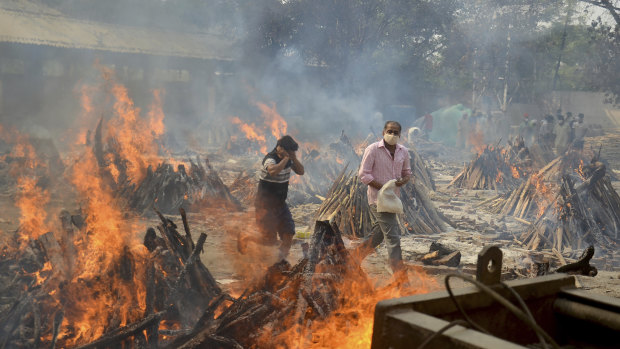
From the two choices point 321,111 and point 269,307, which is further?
point 321,111

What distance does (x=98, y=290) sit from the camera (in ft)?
14.4

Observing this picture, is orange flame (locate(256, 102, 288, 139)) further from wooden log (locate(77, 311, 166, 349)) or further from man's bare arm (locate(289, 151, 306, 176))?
wooden log (locate(77, 311, 166, 349))

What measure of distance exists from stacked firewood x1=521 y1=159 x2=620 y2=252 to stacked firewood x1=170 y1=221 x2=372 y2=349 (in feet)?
16.8

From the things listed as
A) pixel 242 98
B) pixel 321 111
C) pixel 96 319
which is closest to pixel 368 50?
pixel 321 111

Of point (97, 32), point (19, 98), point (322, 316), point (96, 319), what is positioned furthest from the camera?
point (97, 32)

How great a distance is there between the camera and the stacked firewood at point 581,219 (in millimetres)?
8201

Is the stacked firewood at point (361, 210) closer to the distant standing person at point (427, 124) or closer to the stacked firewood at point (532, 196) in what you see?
the stacked firewood at point (532, 196)

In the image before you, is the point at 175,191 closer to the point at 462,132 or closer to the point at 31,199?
the point at 31,199

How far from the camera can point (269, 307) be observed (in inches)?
152

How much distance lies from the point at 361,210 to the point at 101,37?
1786cm

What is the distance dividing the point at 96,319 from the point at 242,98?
23125 millimetres

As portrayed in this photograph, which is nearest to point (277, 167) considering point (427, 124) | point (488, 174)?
point (488, 174)

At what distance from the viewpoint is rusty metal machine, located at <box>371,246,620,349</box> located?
1623 mm

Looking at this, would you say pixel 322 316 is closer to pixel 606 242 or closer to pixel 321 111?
pixel 606 242
